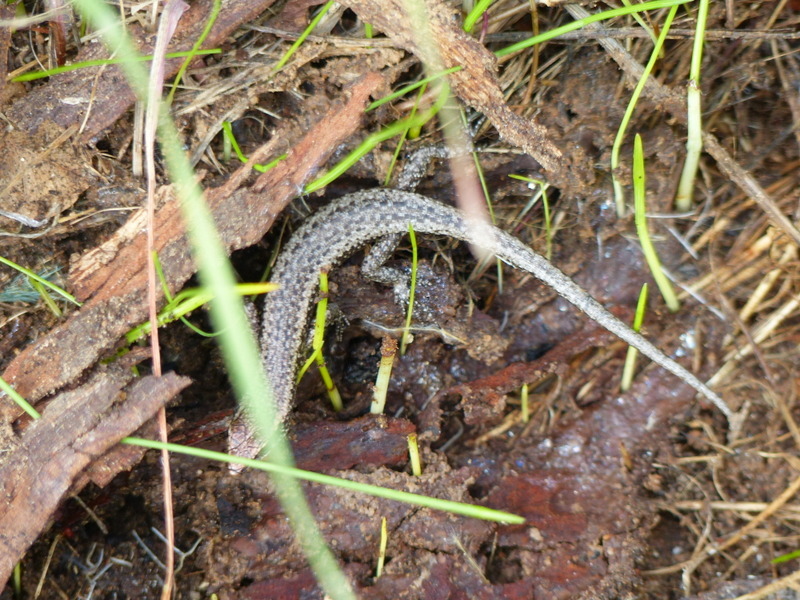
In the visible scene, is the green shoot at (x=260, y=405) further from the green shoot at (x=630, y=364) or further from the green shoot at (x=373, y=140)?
the green shoot at (x=630, y=364)

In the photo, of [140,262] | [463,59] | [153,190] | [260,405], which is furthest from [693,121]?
[140,262]

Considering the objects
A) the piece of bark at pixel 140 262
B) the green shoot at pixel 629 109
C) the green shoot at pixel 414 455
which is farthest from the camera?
the green shoot at pixel 414 455

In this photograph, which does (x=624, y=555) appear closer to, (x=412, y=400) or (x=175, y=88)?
(x=412, y=400)

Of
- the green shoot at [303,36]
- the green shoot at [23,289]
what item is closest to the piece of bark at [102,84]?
the green shoot at [303,36]

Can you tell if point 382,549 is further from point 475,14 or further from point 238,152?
point 475,14

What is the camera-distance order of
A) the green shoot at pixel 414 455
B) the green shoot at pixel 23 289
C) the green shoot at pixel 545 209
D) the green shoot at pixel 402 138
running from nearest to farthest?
the green shoot at pixel 23 289, the green shoot at pixel 402 138, the green shoot at pixel 414 455, the green shoot at pixel 545 209

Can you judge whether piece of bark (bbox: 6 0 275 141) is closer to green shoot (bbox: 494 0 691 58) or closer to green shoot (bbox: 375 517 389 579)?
green shoot (bbox: 494 0 691 58)

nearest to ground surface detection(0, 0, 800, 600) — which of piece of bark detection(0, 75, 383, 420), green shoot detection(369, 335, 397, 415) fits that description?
piece of bark detection(0, 75, 383, 420)
